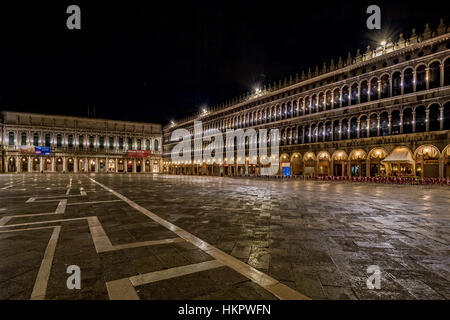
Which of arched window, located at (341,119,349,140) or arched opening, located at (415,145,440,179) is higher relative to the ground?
arched window, located at (341,119,349,140)

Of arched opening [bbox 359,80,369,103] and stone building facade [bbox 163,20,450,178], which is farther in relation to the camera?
arched opening [bbox 359,80,369,103]

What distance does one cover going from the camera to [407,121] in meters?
26.5

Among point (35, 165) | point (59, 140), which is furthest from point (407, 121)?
point (35, 165)

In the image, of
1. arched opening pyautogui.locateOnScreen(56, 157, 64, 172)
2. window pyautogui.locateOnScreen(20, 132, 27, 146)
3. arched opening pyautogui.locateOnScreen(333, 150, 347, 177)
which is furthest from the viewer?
arched opening pyautogui.locateOnScreen(56, 157, 64, 172)

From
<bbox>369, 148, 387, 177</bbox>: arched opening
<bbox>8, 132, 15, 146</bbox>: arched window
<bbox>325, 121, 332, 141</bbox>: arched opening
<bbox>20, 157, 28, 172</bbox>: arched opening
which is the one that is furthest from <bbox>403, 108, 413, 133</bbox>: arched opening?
<bbox>8, 132, 15, 146</bbox>: arched window

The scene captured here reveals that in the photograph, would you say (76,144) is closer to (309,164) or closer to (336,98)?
(309,164)

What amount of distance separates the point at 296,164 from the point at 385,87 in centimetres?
1579

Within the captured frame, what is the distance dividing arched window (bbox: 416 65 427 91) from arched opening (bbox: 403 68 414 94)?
1.80 feet

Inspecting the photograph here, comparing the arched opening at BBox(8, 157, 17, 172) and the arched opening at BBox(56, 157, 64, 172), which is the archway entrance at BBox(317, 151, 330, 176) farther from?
the arched opening at BBox(8, 157, 17, 172)

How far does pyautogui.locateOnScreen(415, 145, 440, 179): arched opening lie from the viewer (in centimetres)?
2397

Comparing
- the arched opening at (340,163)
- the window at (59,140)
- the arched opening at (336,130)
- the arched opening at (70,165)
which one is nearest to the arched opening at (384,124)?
the arched opening at (340,163)

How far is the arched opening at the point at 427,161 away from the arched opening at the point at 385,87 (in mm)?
7847
